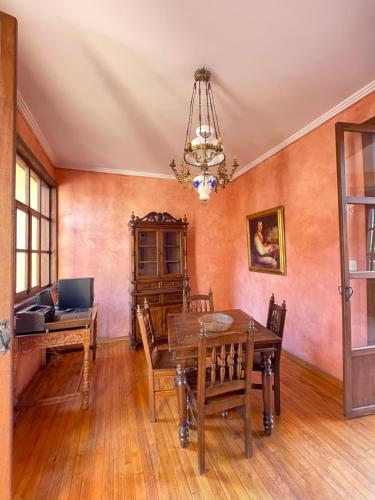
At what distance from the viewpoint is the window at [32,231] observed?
2.64 m

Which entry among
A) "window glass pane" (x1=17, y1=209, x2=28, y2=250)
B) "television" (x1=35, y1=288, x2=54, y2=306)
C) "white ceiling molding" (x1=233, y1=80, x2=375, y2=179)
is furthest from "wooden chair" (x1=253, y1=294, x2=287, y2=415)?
"window glass pane" (x1=17, y1=209, x2=28, y2=250)

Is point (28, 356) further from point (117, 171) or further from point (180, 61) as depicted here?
point (180, 61)

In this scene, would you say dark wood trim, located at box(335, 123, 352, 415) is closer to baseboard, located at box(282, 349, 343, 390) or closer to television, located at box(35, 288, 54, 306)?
baseboard, located at box(282, 349, 343, 390)

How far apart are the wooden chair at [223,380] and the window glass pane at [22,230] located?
2.36 m

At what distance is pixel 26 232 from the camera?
2.76 metres

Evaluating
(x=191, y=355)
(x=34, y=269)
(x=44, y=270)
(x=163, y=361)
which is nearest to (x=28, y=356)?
(x=34, y=269)

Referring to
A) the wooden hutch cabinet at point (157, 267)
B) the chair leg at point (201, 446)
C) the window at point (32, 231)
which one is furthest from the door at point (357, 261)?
the window at point (32, 231)

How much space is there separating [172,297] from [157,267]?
21.5 inches

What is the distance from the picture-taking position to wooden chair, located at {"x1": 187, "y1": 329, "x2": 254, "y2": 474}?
149 cm

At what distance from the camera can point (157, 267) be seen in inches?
151

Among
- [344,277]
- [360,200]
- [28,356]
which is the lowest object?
[28,356]

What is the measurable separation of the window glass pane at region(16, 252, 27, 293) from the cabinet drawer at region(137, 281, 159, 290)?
1493 millimetres

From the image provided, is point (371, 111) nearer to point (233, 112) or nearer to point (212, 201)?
point (233, 112)

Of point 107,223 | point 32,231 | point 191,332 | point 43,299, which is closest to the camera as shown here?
point 191,332
